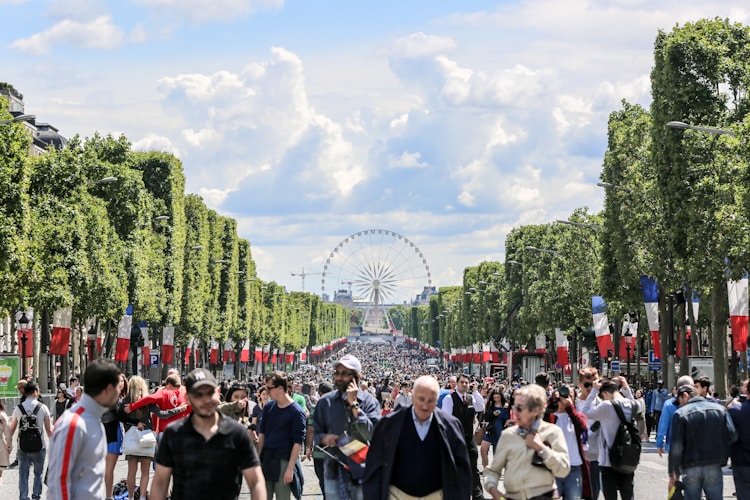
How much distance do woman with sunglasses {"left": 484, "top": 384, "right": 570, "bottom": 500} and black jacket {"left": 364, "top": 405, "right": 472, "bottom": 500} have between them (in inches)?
8.5

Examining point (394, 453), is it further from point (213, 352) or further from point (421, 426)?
point (213, 352)

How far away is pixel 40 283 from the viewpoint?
50344 millimetres

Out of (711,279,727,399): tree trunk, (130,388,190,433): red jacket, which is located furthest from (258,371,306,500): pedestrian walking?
(711,279,727,399): tree trunk

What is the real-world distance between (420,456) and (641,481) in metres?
18.2

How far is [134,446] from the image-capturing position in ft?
64.5

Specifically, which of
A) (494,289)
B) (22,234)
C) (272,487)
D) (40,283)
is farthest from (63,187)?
(494,289)

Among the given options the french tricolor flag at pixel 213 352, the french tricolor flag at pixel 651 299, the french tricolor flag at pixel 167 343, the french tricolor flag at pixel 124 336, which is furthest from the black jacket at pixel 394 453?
the french tricolor flag at pixel 213 352

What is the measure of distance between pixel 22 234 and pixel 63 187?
12.0 meters

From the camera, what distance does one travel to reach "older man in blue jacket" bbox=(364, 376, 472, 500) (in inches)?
466

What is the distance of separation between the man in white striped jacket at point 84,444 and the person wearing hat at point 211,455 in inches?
21.8

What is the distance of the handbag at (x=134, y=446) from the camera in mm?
19641

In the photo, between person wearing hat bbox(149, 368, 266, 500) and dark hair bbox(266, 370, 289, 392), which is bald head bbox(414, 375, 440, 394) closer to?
person wearing hat bbox(149, 368, 266, 500)

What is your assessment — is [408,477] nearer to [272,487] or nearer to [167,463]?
[167,463]

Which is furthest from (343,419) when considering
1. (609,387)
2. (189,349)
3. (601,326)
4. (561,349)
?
(189,349)
